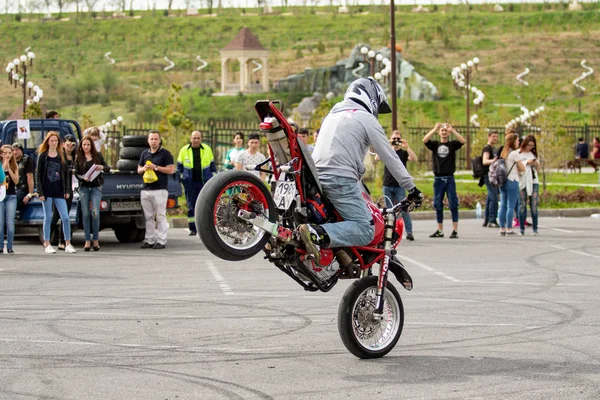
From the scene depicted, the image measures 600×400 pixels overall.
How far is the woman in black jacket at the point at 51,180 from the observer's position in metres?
17.3

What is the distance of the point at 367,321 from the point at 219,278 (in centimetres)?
579

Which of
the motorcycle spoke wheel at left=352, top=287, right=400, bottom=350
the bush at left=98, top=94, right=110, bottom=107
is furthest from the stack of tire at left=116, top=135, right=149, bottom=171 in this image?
the bush at left=98, top=94, right=110, bottom=107

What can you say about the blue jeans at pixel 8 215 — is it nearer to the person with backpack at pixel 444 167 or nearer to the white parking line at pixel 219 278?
the white parking line at pixel 219 278

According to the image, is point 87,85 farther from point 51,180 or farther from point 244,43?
point 51,180

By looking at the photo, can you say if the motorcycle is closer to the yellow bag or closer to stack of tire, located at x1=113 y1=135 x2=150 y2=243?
the yellow bag

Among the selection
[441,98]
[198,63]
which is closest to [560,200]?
[441,98]

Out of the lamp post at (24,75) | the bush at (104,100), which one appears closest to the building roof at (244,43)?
the bush at (104,100)

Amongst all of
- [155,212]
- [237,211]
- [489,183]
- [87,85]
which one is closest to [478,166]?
[489,183]

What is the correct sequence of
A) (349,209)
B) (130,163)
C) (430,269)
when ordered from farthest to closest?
1. (130,163)
2. (430,269)
3. (349,209)

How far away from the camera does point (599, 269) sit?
1505 cm

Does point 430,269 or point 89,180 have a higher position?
point 89,180

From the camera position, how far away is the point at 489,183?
21875 millimetres

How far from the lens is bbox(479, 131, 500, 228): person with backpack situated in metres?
21.6

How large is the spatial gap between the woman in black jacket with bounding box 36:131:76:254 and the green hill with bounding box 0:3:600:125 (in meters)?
34.1
